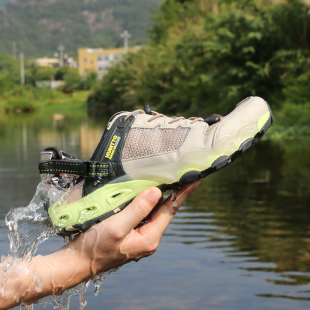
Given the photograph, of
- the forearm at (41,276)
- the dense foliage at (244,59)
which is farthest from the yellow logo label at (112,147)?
the dense foliage at (244,59)

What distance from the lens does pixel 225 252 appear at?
597 cm

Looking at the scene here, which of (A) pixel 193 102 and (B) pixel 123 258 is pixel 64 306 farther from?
(A) pixel 193 102

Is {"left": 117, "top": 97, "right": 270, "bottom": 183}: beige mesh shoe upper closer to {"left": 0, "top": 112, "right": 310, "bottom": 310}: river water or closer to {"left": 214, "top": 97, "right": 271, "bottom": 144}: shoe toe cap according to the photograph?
{"left": 214, "top": 97, "right": 271, "bottom": 144}: shoe toe cap

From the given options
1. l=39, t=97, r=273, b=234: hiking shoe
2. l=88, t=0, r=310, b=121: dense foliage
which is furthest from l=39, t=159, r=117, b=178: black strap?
l=88, t=0, r=310, b=121: dense foliage

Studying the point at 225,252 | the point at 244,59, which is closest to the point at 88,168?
the point at 225,252

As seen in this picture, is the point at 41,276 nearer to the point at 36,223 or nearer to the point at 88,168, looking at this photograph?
the point at 36,223

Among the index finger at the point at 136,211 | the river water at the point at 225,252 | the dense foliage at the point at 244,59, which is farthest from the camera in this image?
the dense foliage at the point at 244,59

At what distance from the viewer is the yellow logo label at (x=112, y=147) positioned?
9.37 ft

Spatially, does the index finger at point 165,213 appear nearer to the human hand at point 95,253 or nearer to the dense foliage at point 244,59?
→ the human hand at point 95,253

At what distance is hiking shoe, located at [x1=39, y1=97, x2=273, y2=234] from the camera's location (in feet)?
9.03

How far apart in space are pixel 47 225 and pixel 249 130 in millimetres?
858

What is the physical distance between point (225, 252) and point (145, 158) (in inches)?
129

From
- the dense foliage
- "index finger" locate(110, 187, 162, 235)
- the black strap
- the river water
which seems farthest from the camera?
the dense foliage

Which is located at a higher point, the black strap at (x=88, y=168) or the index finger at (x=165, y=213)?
the black strap at (x=88, y=168)
